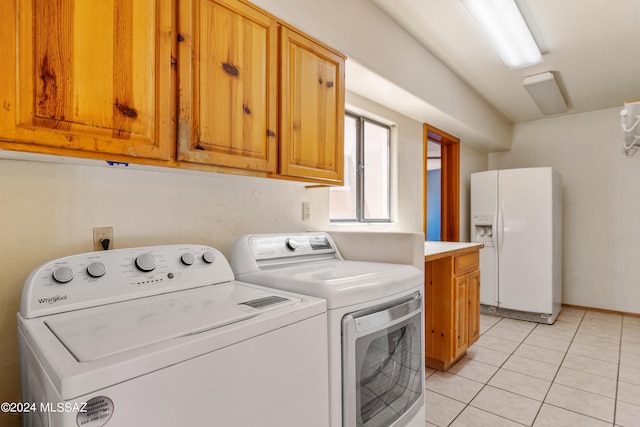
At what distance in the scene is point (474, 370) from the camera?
8.37 ft

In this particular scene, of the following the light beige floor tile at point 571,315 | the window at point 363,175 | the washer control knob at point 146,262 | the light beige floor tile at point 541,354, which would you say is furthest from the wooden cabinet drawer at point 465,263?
the washer control knob at point 146,262

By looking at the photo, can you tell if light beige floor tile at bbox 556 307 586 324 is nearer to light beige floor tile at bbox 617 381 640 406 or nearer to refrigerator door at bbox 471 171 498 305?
refrigerator door at bbox 471 171 498 305

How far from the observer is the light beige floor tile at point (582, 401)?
1.99 meters

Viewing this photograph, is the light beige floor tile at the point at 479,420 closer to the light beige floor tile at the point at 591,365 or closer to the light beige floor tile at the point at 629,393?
the light beige floor tile at the point at 629,393

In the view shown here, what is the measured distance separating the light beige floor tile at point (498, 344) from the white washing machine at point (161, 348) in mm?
2540

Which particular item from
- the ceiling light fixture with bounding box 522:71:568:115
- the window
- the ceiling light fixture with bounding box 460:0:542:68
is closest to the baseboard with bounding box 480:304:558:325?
the window

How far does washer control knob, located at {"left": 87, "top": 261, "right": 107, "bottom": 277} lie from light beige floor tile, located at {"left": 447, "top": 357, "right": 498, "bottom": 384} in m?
2.45

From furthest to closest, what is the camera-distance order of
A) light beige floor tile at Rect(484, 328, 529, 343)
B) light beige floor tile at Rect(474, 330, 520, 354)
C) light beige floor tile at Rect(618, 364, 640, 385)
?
light beige floor tile at Rect(484, 328, 529, 343), light beige floor tile at Rect(474, 330, 520, 354), light beige floor tile at Rect(618, 364, 640, 385)

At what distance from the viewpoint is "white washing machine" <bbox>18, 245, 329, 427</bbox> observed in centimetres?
63

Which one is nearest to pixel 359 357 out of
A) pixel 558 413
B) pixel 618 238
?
pixel 558 413

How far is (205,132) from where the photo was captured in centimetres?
126

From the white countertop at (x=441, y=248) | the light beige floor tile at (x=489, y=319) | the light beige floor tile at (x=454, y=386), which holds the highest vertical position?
the white countertop at (x=441, y=248)

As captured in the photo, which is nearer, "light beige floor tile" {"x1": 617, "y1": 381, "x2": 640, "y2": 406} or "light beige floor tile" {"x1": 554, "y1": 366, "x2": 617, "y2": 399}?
"light beige floor tile" {"x1": 617, "y1": 381, "x2": 640, "y2": 406}

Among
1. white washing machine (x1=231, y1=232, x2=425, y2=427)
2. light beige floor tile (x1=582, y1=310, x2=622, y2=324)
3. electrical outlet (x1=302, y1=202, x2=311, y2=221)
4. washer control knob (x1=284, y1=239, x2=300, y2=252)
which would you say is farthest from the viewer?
light beige floor tile (x1=582, y1=310, x2=622, y2=324)
